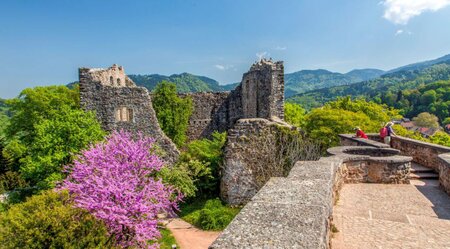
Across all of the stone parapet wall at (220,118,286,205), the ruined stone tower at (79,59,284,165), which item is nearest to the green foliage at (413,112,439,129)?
the ruined stone tower at (79,59,284,165)

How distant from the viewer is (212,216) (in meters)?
12.2

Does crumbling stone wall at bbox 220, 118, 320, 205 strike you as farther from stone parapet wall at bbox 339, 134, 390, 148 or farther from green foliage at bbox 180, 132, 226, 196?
green foliage at bbox 180, 132, 226, 196

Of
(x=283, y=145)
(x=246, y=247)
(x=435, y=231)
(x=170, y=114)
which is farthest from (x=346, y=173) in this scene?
(x=170, y=114)

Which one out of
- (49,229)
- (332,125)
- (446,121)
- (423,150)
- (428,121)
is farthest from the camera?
(446,121)

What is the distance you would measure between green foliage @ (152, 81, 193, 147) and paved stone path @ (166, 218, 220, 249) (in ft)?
32.0

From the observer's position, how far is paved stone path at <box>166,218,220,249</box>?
438 inches

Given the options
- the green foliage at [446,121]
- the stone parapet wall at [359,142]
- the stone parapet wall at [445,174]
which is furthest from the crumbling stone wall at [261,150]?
the green foliage at [446,121]

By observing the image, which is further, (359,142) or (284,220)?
(359,142)

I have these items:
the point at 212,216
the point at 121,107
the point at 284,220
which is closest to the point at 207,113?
the point at 121,107

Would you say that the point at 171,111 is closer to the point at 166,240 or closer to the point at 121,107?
the point at 121,107

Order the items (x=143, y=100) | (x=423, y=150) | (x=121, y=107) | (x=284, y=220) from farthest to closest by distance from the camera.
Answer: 1. (x=143, y=100)
2. (x=121, y=107)
3. (x=423, y=150)
4. (x=284, y=220)

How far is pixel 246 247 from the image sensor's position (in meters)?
2.40

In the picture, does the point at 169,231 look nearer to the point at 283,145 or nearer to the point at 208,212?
the point at 208,212

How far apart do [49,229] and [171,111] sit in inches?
645
